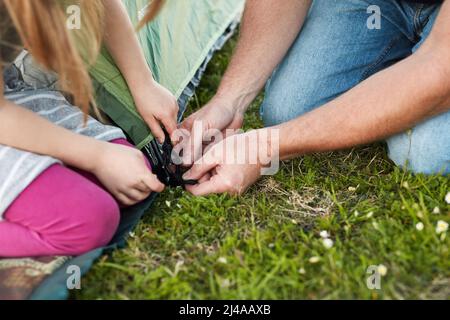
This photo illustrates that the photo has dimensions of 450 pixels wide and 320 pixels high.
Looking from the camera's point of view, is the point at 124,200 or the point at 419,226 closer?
the point at 419,226

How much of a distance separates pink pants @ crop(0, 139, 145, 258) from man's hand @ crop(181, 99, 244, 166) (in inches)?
16.4

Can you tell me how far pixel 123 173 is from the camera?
1608 mm

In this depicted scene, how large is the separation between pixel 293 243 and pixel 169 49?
941 millimetres

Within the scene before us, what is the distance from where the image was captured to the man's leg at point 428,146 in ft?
5.90

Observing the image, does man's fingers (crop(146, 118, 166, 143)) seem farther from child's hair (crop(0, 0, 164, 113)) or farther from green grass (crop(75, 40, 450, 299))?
child's hair (crop(0, 0, 164, 113))

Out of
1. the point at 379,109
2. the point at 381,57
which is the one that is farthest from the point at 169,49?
the point at 379,109

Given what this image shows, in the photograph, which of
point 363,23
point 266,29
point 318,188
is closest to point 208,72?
point 266,29

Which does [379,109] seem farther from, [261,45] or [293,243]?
[261,45]

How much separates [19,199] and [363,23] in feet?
4.10

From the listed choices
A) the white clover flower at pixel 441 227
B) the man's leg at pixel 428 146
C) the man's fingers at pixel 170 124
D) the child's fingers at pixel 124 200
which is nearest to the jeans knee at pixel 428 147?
the man's leg at pixel 428 146

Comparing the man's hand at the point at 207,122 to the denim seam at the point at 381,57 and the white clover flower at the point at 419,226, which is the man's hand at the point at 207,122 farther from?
the white clover flower at the point at 419,226

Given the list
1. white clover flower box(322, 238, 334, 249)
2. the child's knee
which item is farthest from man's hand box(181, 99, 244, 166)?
white clover flower box(322, 238, 334, 249)

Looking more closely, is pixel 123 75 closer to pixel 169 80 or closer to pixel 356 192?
pixel 169 80

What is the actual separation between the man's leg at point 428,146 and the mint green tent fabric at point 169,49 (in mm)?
731
